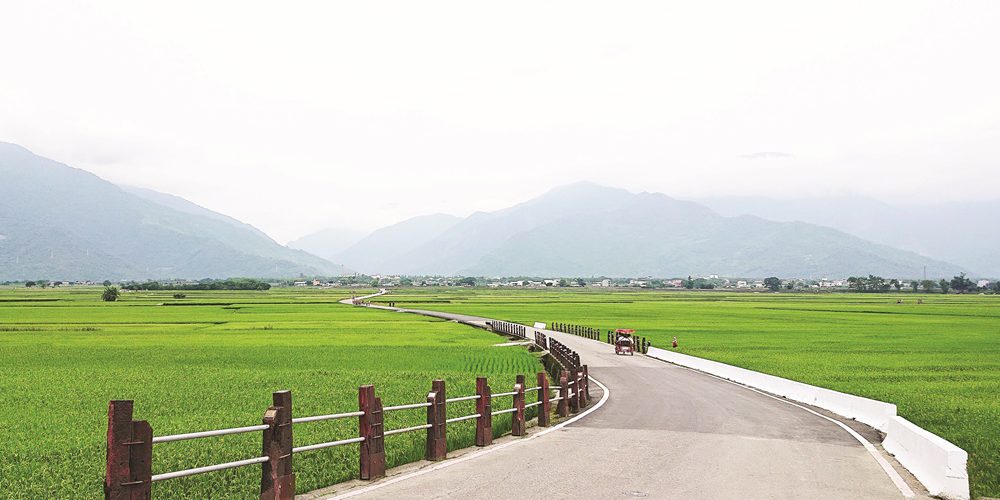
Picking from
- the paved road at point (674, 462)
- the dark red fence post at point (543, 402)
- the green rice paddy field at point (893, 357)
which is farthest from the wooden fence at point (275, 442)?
the green rice paddy field at point (893, 357)

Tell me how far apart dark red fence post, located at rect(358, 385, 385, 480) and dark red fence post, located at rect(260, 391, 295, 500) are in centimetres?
166

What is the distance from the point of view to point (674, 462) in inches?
547

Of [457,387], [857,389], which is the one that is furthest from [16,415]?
[857,389]

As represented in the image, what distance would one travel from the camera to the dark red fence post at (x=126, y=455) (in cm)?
833

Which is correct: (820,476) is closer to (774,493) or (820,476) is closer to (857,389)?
(774,493)

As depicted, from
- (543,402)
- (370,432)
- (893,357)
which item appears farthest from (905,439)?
(893,357)

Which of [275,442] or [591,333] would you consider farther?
[591,333]

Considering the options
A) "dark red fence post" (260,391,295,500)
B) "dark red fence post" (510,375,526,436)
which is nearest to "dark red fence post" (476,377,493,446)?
"dark red fence post" (510,375,526,436)

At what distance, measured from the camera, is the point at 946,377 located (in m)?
32.8

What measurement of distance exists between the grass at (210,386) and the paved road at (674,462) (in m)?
1.86

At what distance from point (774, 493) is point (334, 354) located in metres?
33.7

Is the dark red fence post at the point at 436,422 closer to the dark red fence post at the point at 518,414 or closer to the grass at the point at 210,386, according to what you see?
the grass at the point at 210,386

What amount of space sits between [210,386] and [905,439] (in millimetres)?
21101

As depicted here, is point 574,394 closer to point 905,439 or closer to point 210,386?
point 905,439
